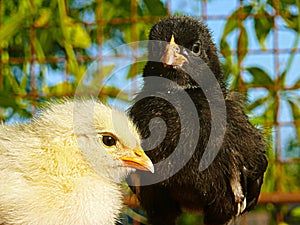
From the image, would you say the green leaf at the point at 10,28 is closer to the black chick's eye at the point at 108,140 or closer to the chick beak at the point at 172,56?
the chick beak at the point at 172,56

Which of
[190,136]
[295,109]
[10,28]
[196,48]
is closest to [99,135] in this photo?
[190,136]

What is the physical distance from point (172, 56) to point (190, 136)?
0.16 m

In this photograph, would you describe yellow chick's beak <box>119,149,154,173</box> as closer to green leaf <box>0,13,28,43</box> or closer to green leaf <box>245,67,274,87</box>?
green leaf <box>0,13,28,43</box>

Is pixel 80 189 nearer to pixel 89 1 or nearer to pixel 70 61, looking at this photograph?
pixel 70 61

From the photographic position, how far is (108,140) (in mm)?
1190

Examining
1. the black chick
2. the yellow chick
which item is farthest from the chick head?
the black chick

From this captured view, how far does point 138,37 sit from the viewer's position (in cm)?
202

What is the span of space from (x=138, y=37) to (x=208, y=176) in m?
0.70

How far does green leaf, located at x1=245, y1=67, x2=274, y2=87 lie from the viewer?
6.59 feet

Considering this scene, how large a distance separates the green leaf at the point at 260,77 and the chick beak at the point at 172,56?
574mm

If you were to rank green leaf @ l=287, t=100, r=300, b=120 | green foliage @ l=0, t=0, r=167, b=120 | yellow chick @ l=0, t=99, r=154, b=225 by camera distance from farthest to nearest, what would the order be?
1. green leaf @ l=287, t=100, r=300, b=120
2. green foliage @ l=0, t=0, r=167, b=120
3. yellow chick @ l=0, t=99, r=154, b=225

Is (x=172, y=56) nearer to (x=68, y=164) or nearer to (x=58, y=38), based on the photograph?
(x=68, y=164)

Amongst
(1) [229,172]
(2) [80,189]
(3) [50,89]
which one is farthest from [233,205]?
(3) [50,89]

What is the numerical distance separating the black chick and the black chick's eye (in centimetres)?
23
